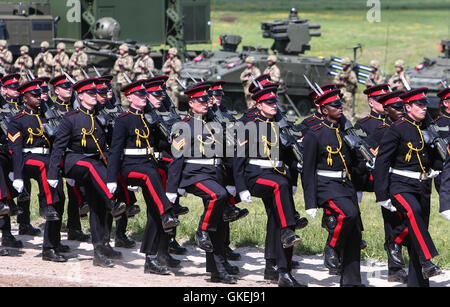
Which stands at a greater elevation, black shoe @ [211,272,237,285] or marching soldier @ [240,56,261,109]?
marching soldier @ [240,56,261,109]

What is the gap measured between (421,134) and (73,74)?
18.1 metres

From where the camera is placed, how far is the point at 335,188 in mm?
9352

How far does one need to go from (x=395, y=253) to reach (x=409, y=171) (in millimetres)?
1214

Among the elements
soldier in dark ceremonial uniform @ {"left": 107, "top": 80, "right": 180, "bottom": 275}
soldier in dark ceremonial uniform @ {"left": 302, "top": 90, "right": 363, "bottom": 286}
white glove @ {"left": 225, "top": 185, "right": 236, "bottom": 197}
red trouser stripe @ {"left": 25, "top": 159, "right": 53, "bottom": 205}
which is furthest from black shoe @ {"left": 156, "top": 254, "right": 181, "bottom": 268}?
soldier in dark ceremonial uniform @ {"left": 302, "top": 90, "right": 363, "bottom": 286}

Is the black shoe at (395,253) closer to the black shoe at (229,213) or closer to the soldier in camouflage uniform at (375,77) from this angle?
the black shoe at (229,213)

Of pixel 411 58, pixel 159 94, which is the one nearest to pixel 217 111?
pixel 159 94

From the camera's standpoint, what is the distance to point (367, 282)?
10.1 metres

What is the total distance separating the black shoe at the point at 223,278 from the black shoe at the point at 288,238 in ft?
2.33

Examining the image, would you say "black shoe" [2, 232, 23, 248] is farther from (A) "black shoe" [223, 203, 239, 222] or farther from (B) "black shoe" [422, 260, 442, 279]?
(B) "black shoe" [422, 260, 442, 279]

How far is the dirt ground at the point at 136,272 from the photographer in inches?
384

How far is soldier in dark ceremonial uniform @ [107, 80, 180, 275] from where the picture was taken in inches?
403

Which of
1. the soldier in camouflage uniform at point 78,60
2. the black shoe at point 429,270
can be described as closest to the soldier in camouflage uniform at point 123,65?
the soldier in camouflage uniform at point 78,60

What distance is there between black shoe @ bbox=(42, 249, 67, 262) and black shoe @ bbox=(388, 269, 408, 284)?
3611 mm

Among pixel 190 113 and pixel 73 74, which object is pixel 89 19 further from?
pixel 190 113
